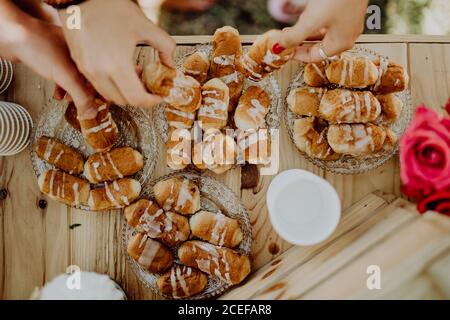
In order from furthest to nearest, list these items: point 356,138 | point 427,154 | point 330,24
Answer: point 356,138 → point 330,24 → point 427,154

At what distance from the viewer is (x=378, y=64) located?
103cm

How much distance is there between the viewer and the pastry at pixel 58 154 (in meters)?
1.04

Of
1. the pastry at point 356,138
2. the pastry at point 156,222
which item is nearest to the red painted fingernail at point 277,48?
the pastry at point 356,138

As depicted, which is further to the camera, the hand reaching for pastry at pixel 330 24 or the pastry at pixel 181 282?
the pastry at pixel 181 282

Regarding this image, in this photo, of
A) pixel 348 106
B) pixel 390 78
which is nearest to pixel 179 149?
pixel 348 106

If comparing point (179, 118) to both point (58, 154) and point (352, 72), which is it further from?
point (352, 72)

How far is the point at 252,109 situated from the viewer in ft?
3.31

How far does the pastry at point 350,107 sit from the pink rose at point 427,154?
24 cm

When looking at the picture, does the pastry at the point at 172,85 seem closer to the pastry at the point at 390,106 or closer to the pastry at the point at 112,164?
the pastry at the point at 112,164

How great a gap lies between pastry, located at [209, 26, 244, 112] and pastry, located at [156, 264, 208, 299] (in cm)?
42

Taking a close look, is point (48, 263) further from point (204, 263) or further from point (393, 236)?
point (393, 236)

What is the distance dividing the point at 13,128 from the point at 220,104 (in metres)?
0.46
